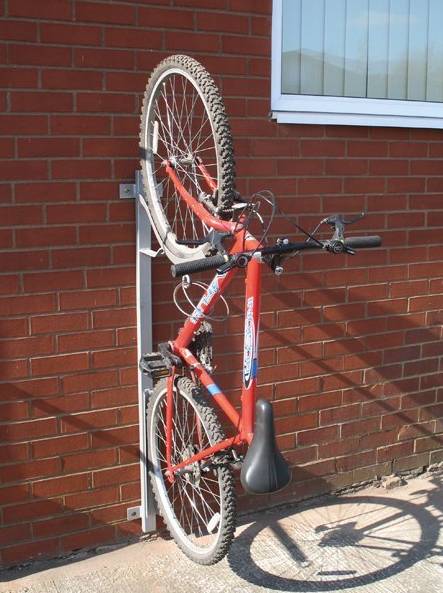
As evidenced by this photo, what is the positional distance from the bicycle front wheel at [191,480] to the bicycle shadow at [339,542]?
0.26 metres

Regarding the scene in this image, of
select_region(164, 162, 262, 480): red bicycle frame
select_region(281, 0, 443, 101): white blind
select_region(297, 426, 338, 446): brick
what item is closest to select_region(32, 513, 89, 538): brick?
select_region(164, 162, 262, 480): red bicycle frame

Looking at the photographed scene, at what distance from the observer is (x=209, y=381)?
9.02 ft

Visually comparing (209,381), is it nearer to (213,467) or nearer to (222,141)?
(213,467)

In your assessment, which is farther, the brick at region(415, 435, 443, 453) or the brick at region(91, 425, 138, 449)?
the brick at region(415, 435, 443, 453)

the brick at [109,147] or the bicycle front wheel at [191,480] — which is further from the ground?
the brick at [109,147]

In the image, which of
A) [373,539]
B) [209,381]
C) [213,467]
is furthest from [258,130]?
[373,539]

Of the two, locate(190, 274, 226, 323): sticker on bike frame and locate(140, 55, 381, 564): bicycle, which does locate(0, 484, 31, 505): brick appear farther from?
locate(190, 274, 226, 323): sticker on bike frame

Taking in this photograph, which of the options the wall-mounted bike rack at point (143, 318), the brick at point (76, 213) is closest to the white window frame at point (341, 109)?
the wall-mounted bike rack at point (143, 318)

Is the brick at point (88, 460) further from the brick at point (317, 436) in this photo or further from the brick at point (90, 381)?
the brick at point (317, 436)

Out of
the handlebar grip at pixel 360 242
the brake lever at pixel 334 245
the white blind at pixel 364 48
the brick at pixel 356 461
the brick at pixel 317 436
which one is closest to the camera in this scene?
the brake lever at pixel 334 245

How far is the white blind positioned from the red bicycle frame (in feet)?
3.73

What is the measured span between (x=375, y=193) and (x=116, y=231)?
1429mm

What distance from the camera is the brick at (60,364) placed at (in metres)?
3.07

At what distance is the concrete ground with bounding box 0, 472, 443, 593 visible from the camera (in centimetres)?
306
